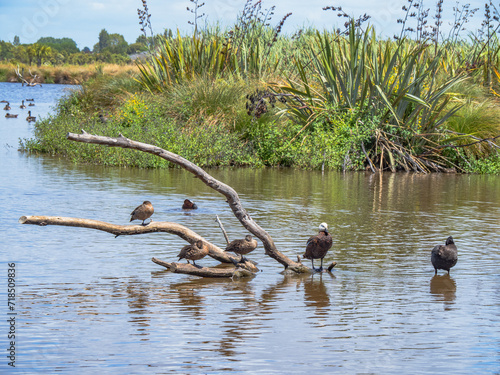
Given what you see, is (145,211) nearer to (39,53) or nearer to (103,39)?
(39,53)

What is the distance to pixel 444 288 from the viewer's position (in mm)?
7305

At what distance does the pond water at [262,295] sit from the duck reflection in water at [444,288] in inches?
1.2

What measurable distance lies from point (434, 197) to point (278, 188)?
11.0 feet

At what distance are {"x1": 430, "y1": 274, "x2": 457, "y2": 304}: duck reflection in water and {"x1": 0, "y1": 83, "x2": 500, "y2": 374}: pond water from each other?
0.03m

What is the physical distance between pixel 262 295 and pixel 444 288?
1905mm

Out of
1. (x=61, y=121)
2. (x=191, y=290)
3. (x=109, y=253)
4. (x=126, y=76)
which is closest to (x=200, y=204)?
(x=109, y=253)

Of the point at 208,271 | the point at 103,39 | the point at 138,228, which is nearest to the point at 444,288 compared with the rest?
the point at 208,271

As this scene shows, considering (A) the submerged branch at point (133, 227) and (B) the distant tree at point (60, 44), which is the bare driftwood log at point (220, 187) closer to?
(A) the submerged branch at point (133, 227)

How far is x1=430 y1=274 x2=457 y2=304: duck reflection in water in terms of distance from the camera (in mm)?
6880

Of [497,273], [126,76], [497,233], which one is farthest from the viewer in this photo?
[126,76]

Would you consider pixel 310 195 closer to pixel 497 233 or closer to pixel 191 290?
pixel 497 233

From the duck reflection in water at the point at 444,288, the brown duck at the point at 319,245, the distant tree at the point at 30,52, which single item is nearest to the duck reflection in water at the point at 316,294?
the brown duck at the point at 319,245

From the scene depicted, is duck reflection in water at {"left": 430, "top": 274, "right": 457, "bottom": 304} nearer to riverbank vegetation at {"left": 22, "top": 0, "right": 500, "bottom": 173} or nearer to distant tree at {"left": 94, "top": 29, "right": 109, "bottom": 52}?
riverbank vegetation at {"left": 22, "top": 0, "right": 500, "bottom": 173}

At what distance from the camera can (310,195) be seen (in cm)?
1468
